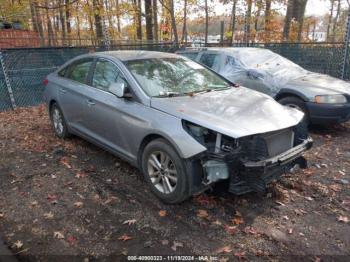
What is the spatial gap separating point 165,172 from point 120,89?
3.93 ft

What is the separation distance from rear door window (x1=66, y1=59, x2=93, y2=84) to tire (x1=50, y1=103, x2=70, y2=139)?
28.2 inches

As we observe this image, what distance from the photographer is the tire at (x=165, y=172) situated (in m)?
3.35

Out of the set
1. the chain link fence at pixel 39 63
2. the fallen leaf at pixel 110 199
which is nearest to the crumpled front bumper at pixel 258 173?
the fallen leaf at pixel 110 199

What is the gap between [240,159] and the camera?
3.12 m

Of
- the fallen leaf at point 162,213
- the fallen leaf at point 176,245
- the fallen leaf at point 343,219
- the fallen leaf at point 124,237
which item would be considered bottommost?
the fallen leaf at point 343,219

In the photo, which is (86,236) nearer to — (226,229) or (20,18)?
(226,229)

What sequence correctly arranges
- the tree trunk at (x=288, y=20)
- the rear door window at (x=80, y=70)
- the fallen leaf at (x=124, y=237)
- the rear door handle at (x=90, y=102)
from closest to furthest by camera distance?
1. the fallen leaf at (x=124, y=237)
2. the rear door handle at (x=90, y=102)
3. the rear door window at (x=80, y=70)
4. the tree trunk at (x=288, y=20)

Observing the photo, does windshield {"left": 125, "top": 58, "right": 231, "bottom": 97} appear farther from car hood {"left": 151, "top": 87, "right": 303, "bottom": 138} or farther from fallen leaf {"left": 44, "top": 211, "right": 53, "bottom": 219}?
fallen leaf {"left": 44, "top": 211, "right": 53, "bottom": 219}

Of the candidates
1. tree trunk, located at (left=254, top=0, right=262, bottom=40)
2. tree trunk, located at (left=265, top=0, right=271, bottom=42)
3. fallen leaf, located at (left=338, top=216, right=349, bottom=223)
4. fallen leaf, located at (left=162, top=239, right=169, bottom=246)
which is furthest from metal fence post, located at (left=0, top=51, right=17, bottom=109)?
tree trunk, located at (left=265, top=0, right=271, bottom=42)

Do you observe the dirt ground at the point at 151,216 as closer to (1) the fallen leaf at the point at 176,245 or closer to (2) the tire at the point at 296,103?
(1) the fallen leaf at the point at 176,245

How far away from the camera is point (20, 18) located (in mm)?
18281

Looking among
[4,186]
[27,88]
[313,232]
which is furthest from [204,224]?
[27,88]

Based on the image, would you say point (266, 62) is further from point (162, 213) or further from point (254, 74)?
point (162, 213)

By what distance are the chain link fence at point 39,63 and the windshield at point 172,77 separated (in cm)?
537
